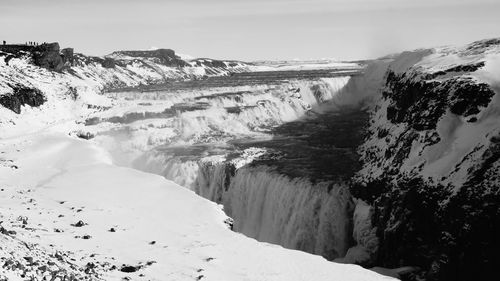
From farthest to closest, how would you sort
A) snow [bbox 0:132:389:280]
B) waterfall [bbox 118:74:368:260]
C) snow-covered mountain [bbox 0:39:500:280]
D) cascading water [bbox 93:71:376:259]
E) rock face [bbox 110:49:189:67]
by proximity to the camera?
rock face [bbox 110:49:189:67] < cascading water [bbox 93:71:376:259] < waterfall [bbox 118:74:368:260] < snow-covered mountain [bbox 0:39:500:280] < snow [bbox 0:132:389:280]

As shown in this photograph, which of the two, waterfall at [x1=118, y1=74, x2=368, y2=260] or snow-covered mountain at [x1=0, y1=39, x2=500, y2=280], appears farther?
waterfall at [x1=118, y1=74, x2=368, y2=260]

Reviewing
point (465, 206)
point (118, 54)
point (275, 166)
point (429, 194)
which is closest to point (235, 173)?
point (275, 166)

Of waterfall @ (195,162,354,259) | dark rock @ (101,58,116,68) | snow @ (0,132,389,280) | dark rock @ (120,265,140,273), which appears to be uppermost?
dark rock @ (101,58,116,68)

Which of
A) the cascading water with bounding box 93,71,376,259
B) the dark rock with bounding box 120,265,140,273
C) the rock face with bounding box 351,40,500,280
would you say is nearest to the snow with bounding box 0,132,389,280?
the dark rock with bounding box 120,265,140,273

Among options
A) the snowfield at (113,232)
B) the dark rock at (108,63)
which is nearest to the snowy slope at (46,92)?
the dark rock at (108,63)

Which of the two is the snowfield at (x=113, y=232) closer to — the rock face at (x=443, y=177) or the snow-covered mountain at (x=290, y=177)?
the snow-covered mountain at (x=290, y=177)

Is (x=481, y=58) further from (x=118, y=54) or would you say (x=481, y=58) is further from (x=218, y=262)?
(x=118, y=54)

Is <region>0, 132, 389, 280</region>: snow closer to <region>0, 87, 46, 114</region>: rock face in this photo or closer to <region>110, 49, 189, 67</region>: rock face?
<region>0, 87, 46, 114</region>: rock face
